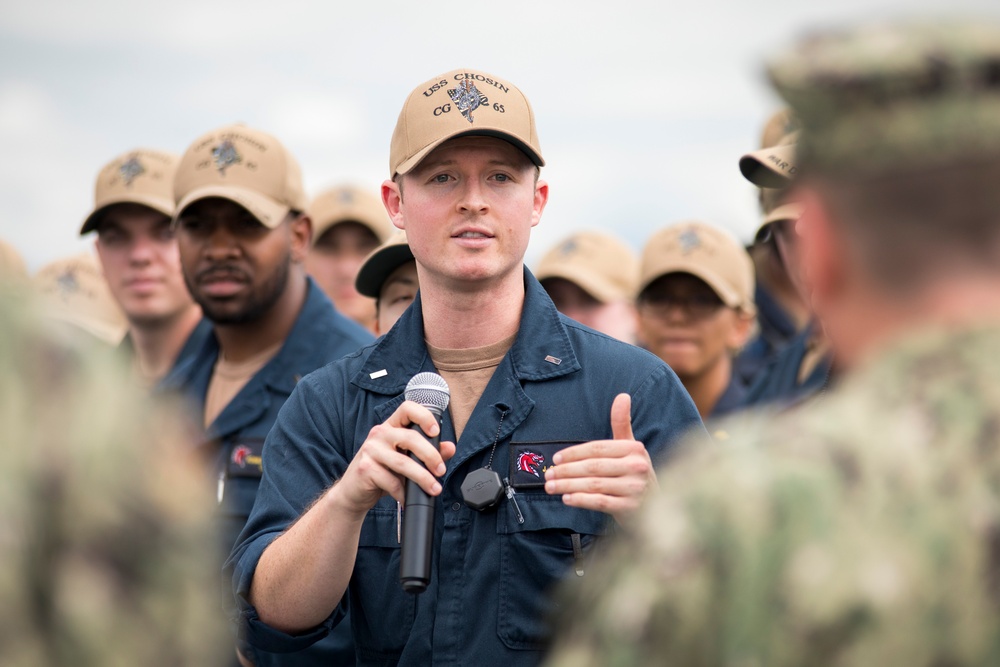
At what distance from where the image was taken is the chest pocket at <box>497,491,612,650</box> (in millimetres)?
3543

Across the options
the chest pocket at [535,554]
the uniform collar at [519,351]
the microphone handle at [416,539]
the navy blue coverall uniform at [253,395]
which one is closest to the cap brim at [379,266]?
the navy blue coverall uniform at [253,395]

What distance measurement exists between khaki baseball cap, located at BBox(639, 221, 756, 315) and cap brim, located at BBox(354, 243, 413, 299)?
1.95m

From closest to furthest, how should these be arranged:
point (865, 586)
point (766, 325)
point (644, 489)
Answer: point (865, 586) < point (644, 489) < point (766, 325)

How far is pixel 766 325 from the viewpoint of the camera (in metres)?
10.1

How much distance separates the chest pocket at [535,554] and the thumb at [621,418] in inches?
13.6

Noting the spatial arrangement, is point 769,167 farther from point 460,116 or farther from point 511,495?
point 511,495

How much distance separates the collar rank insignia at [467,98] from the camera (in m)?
4.01

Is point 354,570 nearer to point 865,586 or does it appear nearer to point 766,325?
point 865,586

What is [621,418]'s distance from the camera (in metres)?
3.41

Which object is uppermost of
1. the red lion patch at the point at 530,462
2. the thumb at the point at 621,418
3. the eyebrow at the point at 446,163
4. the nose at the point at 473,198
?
the eyebrow at the point at 446,163

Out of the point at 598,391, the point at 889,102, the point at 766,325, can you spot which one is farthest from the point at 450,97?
the point at 766,325

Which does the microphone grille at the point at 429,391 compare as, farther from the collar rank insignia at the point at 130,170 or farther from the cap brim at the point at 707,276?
the collar rank insignia at the point at 130,170

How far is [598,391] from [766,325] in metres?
6.57

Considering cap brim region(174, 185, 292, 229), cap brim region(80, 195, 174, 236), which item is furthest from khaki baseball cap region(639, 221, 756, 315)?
cap brim region(80, 195, 174, 236)
